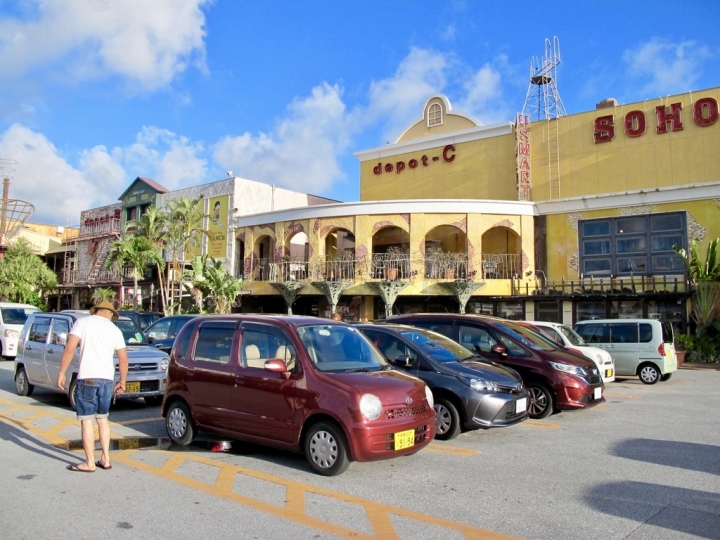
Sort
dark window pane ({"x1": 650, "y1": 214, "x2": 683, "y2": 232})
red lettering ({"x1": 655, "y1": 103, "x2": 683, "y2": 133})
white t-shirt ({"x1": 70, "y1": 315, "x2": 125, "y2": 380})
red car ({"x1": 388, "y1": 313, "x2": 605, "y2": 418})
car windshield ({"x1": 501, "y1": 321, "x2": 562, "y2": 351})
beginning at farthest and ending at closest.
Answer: red lettering ({"x1": 655, "y1": 103, "x2": 683, "y2": 133}) < dark window pane ({"x1": 650, "y1": 214, "x2": 683, "y2": 232}) < car windshield ({"x1": 501, "y1": 321, "x2": 562, "y2": 351}) < red car ({"x1": 388, "y1": 313, "x2": 605, "y2": 418}) < white t-shirt ({"x1": 70, "y1": 315, "x2": 125, "y2": 380})

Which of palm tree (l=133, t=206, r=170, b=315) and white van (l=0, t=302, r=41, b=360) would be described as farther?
palm tree (l=133, t=206, r=170, b=315)

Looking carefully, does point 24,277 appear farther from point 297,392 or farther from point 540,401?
point 297,392

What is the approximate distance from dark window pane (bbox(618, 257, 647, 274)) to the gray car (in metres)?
20.4

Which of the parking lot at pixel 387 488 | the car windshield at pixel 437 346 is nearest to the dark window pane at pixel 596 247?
the parking lot at pixel 387 488

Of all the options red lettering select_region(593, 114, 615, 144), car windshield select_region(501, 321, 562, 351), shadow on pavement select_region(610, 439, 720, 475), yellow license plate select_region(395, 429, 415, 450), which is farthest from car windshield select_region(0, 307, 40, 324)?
red lettering select_region(593, 114, 615, 144)

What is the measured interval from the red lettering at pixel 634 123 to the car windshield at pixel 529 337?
60.8 ft

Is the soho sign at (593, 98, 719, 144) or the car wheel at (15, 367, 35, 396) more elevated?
the soho sign at (593, 98, 719, 144)

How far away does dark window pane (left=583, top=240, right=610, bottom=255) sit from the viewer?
1025 inches

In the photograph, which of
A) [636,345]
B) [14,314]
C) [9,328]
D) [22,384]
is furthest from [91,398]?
[14,314]

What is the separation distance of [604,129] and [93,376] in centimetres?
2639

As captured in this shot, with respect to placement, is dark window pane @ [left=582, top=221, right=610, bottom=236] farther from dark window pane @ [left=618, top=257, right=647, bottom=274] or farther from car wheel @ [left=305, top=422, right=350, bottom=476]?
car wheel @ [left=305, top=422, right=350, bottom=476]

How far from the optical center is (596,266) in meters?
26.2

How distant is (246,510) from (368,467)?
6.58 ft

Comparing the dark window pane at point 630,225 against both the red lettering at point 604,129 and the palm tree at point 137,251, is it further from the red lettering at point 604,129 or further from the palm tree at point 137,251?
the palm tree at point 137,251
